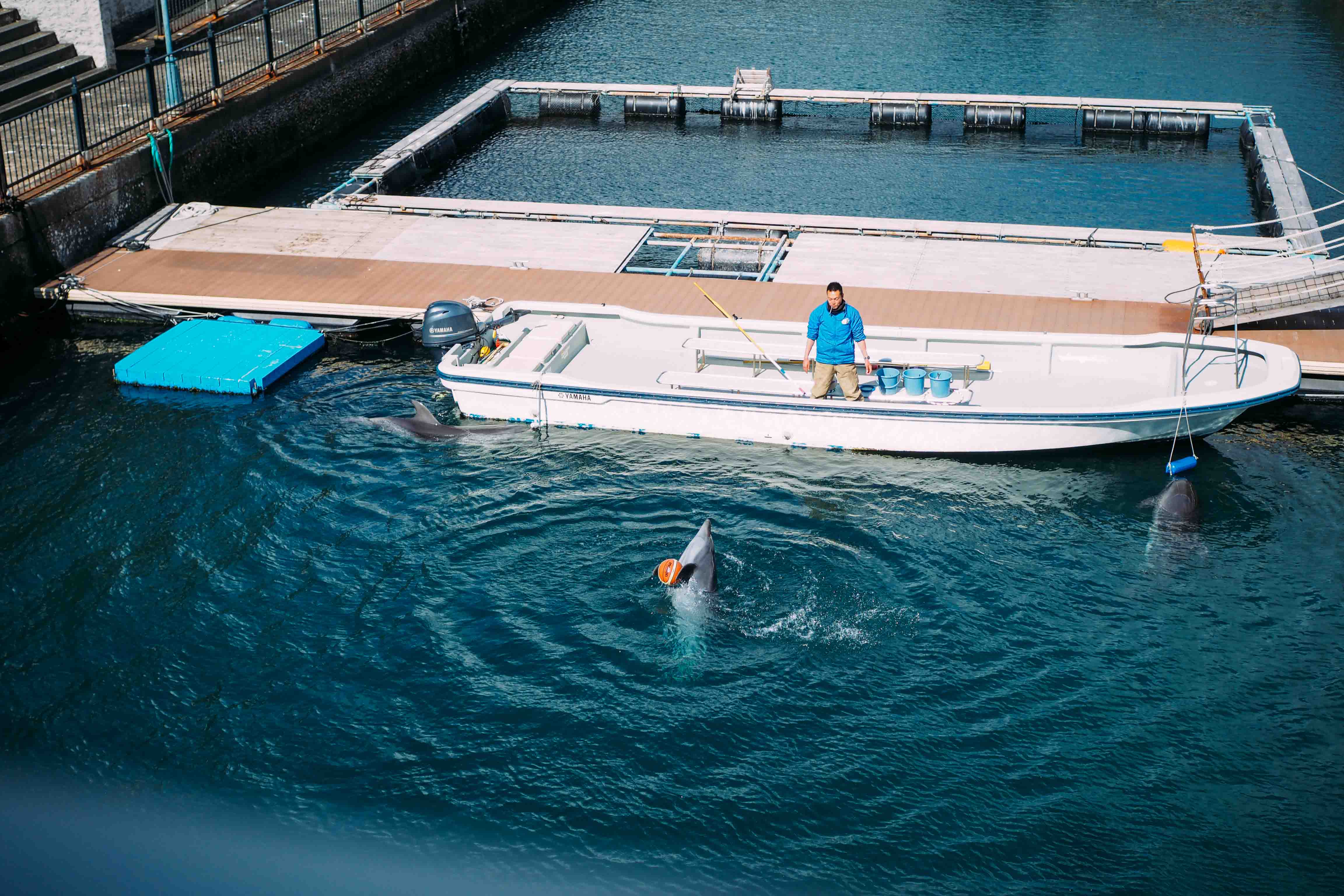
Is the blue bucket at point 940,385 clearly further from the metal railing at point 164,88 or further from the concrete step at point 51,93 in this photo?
the concrete step at point 51,93

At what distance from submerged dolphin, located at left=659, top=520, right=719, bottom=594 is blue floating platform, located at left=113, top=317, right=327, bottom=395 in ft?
29.2

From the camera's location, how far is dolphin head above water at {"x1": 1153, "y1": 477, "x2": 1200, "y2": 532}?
16.1 metres

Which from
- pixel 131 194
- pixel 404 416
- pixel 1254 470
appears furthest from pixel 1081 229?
pixel 131 194

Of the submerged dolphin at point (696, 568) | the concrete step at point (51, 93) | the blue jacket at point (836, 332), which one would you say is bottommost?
the submerged dolphin at point (696, 568)

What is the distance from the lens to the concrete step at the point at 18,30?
96.3 ft

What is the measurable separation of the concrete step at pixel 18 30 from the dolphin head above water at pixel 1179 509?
90.8 feet

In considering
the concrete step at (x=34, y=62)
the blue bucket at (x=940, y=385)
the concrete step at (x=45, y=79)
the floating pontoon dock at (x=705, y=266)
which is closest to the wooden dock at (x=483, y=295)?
the floating pontoon dock at (x=705, y=266)

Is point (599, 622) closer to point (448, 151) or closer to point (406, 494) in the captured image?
point (406, 494)

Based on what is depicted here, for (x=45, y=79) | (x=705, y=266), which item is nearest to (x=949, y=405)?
(x=705, y=266)

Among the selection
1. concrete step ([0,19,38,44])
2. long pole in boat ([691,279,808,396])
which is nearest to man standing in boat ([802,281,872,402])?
long pole in boat ([691,279,808,396])

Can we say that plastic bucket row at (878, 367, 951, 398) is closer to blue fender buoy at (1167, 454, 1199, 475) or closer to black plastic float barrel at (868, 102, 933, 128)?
blue fender buoy at (1167, 454, 1199, 475)

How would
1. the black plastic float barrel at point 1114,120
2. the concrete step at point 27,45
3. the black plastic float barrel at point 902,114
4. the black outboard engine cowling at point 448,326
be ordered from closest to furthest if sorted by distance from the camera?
the black outboard engine cowling at point 448,326, the concrete step at point 27,45, the black plastic float barrel at point 1114,120, the black plastic float barrel at point 902,114

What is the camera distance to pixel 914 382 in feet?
58.3

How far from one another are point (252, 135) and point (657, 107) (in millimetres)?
11713
